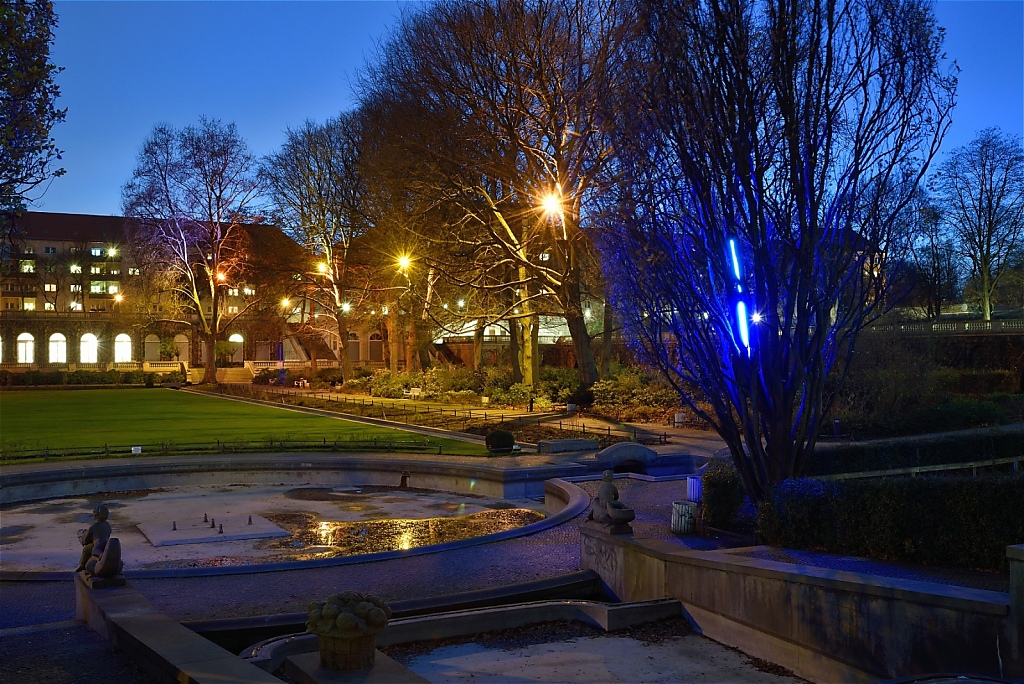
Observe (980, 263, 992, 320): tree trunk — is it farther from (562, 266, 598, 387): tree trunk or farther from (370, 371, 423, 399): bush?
(370, 371, 423, 399): bush

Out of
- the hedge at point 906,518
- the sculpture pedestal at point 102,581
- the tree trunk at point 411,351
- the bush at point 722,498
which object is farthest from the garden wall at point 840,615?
the tree trunk at point 411,351

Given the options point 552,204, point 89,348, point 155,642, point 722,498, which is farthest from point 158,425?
point 89,348

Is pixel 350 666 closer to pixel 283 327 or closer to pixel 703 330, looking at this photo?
pixel 703 330

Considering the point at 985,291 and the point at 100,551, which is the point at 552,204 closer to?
the point at 100,551

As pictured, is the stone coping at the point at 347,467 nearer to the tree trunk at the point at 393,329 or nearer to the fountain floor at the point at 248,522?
the fountain floor at the point at 248,522

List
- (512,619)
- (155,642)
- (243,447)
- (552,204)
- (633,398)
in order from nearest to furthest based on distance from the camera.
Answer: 1. (155,642)
2. (512,619)
3. (243,447)
4. (552,204)
5. (633,398)

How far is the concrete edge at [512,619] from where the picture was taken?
28.5 ft

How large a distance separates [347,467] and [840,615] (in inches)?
623

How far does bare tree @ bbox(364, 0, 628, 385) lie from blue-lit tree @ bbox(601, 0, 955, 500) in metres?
14.4

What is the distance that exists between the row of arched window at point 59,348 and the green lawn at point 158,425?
92.8ft

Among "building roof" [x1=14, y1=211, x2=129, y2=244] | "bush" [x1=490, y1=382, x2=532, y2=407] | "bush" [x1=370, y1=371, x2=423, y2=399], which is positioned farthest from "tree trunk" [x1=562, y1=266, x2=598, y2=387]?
"building roof" [x1=14, y1=211, x2=129, y2=244]

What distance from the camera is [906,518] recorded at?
935 cm

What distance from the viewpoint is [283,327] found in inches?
2181

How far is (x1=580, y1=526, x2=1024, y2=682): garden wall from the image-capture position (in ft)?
21.4
